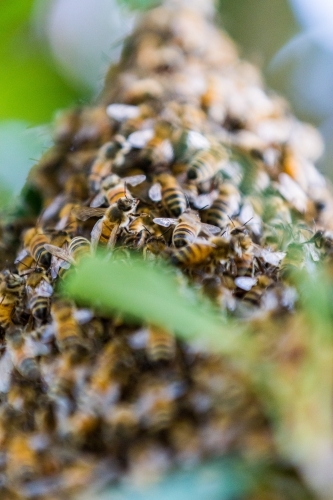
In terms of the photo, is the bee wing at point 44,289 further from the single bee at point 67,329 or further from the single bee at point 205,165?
the single bee at point 205,165

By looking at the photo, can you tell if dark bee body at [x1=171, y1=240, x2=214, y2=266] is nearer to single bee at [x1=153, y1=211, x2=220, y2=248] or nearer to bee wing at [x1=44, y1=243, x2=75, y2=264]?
single bee at [x1=153, y1=211, x2=220, y2=248]

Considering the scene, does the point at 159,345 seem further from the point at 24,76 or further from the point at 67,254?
the point at 24,76

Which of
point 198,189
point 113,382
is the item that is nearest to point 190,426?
point 113,382

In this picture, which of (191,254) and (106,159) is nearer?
(191,254)

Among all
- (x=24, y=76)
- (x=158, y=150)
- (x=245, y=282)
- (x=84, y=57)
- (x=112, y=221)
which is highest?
(x=84, y=57)

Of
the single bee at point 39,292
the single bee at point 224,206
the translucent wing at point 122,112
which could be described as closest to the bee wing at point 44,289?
the single bee at point 39,292

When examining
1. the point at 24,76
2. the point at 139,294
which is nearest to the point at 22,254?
the point at 139,294

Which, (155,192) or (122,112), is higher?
(122,112)
